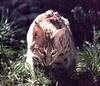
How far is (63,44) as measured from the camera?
14.2ft

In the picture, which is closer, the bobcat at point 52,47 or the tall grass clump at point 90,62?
the bobcat at point 52,47

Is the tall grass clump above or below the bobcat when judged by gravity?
below

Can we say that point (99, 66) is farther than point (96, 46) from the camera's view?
No

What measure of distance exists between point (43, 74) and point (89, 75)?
63 cm

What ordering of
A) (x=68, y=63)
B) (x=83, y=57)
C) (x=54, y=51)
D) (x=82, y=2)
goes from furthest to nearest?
(x=82, y=2), (x=83, y=57), (x=68, y=63), (x=54, y=51)

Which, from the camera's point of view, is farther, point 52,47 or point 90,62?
point 90,62

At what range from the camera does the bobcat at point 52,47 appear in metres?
4.30

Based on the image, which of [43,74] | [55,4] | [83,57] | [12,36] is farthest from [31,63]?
[55,4]

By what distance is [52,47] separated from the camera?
14.1ft

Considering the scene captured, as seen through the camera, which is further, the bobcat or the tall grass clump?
the tall grass clump

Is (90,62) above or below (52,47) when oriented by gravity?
below

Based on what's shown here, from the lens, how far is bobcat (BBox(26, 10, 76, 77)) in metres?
4.30

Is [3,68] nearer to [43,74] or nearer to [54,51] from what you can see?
[43,74]

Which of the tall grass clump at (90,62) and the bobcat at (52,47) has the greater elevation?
the bobcat at (52,47)
